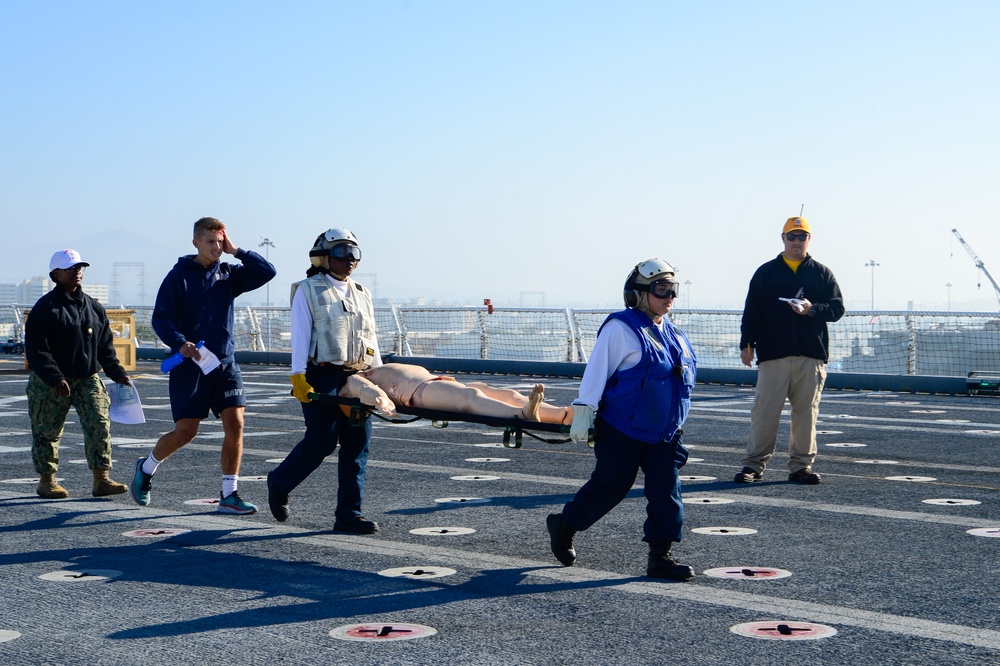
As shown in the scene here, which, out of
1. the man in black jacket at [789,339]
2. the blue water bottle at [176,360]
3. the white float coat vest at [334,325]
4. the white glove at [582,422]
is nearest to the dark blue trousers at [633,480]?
the white glove at [582,422]

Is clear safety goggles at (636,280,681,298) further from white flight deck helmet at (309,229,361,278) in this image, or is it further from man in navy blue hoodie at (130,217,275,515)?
man in navy blue hoodie at (130,217,275,515)

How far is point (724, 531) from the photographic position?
8102 mm

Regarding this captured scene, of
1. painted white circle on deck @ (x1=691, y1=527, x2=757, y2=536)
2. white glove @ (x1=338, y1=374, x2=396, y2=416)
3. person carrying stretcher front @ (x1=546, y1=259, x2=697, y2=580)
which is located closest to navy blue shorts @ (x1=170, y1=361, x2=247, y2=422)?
white glove @ (x1=338, y1=374, x2=396, y2=416)

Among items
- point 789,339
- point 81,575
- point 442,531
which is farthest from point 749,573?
point 789,339

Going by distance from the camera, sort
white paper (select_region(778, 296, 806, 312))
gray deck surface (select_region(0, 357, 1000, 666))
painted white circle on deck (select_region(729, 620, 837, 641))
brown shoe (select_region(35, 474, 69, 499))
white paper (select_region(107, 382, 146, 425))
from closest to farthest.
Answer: gray deck surface (select_region(0, 357, 1000, 666))
painted white circle on deck (select_region(729, 620, 837, 641))
brown shoe (select_region(35, 474, 69, 499))
white paper (select_region(107, 382, 146, 425))
white paper (select_region(778, 296, 806, 312))

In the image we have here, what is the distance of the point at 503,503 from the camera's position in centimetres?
935

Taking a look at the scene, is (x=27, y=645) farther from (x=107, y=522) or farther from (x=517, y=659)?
(x=107, y=522)

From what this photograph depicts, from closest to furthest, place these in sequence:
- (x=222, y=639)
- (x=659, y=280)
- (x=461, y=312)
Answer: (x=222, y=639), (x=659, y=280), (x=461, y=312)

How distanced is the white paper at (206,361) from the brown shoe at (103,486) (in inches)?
67.2

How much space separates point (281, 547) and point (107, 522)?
1.58 metres

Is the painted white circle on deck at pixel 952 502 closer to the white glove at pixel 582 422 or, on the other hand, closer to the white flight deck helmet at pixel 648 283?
the white flight deck helmet at pixel 648 283

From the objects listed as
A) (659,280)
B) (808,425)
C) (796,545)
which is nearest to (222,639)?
(659,280)

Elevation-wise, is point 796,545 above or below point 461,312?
below

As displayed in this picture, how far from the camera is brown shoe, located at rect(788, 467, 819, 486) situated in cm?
1050
